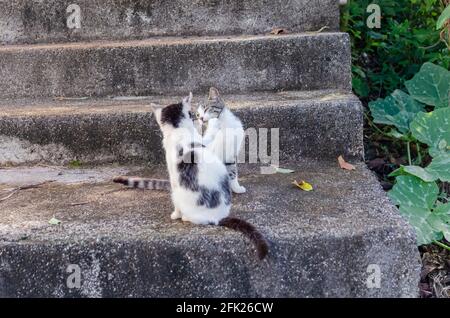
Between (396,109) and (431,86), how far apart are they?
208 mm

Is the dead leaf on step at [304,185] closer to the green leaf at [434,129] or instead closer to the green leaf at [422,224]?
the green leaf at [422,224]

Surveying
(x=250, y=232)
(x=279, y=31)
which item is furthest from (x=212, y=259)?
(x=279, y=31)

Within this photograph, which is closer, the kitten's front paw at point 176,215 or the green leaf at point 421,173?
the kitten's front paw at point 176,215

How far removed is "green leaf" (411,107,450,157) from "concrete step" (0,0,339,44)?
0.96 m

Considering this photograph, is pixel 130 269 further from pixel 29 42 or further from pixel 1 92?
pixel 29 42

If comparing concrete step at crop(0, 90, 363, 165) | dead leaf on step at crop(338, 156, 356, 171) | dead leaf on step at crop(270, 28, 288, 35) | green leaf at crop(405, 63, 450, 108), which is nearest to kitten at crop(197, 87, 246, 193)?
concrete step at crop(0, 90, 363, 165)

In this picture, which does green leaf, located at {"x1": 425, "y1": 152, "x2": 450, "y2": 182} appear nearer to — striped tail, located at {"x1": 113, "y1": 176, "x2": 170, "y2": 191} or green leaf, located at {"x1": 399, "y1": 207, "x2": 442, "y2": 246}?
green leaf, located at {"x1": 399, "y1": 207, "x2": 442, "y2": 246}

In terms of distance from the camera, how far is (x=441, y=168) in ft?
6.56

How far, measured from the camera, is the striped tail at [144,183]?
208cm

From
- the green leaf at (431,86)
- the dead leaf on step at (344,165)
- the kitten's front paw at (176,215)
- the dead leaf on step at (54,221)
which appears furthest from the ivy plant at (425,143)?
the dead leaf on step at (54,221)

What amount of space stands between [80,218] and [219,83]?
1.21 m

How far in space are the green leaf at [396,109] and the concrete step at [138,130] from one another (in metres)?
0.23

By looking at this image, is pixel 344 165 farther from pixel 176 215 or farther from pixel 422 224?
pixel 176 215
